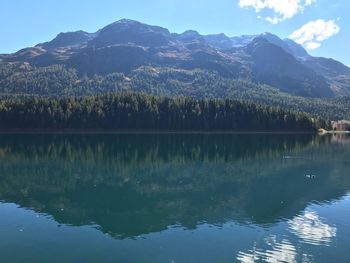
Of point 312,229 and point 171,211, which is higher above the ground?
point 171,211

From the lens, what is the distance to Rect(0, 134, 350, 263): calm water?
36.7m

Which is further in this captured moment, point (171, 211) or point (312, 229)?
point (171, 211)

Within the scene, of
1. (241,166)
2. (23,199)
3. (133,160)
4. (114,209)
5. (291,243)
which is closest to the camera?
(291,243)

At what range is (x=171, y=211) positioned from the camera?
51906 millimetres

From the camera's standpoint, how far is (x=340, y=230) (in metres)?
45.6

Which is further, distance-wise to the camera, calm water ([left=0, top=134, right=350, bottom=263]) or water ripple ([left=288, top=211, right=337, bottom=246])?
water ripple ([left=288, top=211, right=337, bottom=246])

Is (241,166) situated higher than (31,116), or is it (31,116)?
(31,116)

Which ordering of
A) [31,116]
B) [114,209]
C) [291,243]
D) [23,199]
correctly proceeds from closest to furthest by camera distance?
[291,243], [114,209], [23,199], [31,116]

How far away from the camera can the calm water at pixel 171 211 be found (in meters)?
36.7

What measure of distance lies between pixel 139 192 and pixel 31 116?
149055 millimetres

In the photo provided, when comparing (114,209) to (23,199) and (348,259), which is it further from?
(348,259)

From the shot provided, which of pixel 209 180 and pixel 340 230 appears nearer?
pixel 340 230

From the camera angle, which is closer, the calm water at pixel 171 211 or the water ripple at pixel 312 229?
the calm water at pixel 171 211

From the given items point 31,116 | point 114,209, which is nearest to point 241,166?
point 114,209
